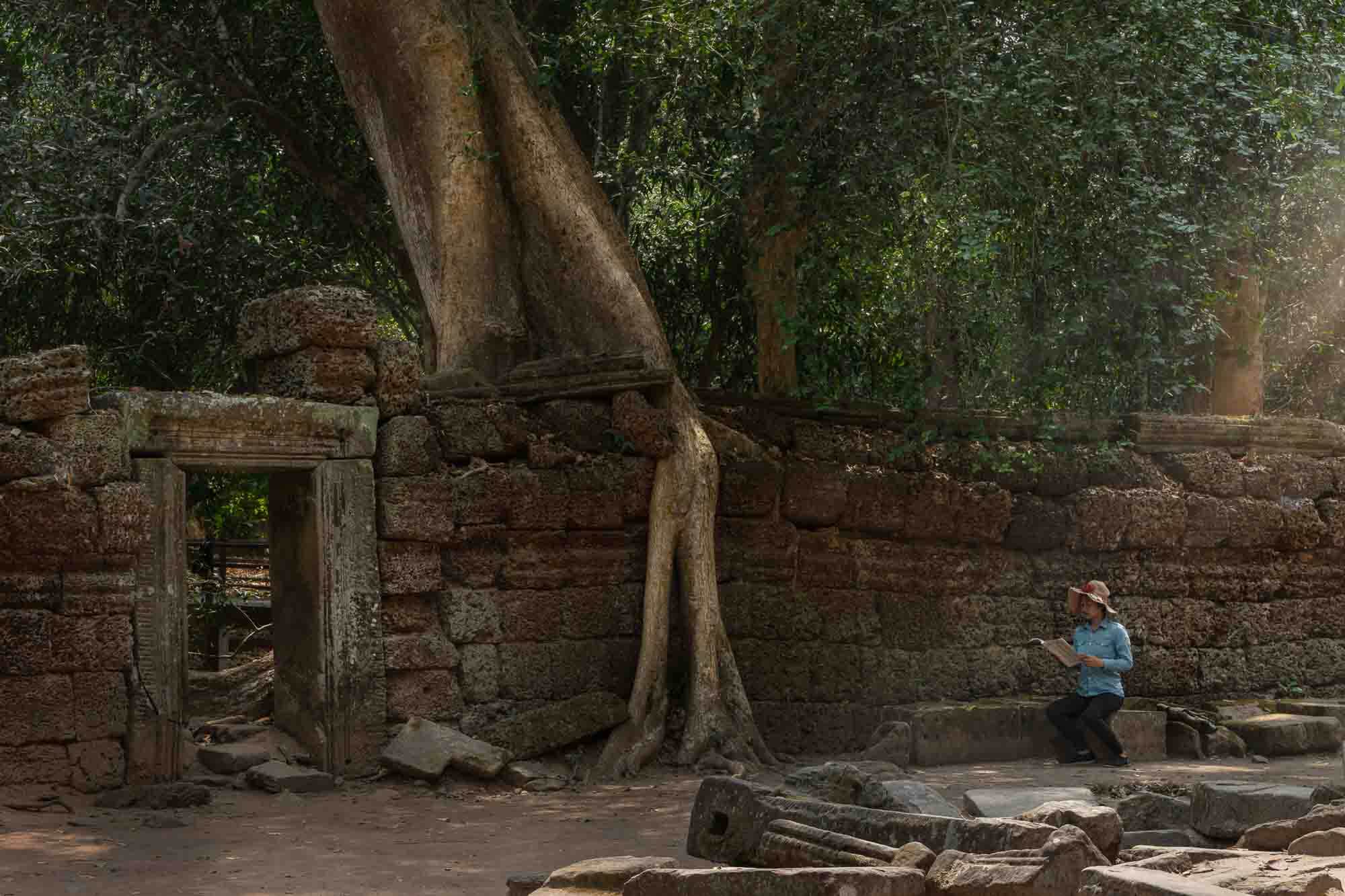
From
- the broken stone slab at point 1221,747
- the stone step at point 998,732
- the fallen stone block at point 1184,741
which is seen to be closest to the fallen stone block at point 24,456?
the stone step at point 998,732

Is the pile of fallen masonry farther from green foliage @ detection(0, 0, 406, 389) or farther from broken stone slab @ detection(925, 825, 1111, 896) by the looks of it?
green foliage @ detection(0, 0, 406, 389)

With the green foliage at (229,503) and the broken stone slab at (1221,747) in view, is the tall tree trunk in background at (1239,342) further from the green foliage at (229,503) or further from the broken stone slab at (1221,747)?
the green foliage at (229,503)

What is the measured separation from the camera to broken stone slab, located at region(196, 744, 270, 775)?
29.5 ft

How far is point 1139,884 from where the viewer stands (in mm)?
5121

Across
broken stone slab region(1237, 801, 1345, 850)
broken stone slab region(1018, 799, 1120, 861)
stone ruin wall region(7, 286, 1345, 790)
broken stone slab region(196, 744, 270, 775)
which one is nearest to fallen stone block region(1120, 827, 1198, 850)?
broken stone slab region(1237, 801, 1345, 850)

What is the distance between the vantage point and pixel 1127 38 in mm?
10164

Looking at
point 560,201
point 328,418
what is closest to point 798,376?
point 560,201

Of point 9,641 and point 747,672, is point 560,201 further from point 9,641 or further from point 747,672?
point 9,641

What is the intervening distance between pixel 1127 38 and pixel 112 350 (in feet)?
27.1

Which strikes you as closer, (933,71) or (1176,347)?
(933,71)

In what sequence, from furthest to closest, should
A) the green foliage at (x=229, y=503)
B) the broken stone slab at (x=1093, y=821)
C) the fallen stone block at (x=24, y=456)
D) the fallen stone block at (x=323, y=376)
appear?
the green foliage at (x=229, y=503), the fallen stone block at (x=323, y=376), the fallen stone block at (x=24, y=456), the broken stone slab at (x=1093, y=821)

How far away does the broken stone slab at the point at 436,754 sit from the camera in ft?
29.8

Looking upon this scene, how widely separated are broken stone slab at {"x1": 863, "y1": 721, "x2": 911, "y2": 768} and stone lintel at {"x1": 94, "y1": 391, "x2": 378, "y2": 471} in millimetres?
3719

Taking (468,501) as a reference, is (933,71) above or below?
above
